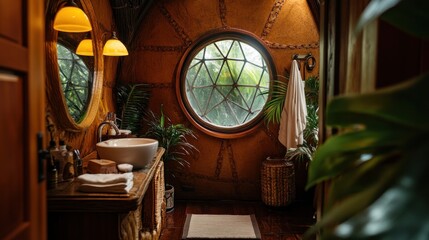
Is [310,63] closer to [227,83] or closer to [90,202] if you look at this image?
[227,83]

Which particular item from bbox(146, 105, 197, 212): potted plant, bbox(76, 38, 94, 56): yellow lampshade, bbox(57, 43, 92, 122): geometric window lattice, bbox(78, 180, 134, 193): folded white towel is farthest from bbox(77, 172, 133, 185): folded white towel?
bbox(146, 105, 197, 212): potted plant

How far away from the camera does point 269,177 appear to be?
3.87 metres

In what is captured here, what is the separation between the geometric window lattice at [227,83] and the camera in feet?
14.0

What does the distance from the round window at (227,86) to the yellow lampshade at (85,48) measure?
1.50 meters

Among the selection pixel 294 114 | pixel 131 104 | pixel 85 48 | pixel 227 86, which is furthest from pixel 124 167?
pixel 227 86

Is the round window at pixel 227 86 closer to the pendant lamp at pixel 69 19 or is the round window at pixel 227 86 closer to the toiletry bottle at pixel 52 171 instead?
the pendant lamp at pixel 69 19

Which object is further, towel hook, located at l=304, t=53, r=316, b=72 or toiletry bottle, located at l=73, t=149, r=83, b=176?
towel hook, located at l=304, t=53, r=316, b=72

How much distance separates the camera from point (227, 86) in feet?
14.1

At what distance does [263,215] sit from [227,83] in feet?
5.28

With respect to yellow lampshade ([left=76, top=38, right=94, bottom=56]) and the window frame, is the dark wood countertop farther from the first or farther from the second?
the window frame

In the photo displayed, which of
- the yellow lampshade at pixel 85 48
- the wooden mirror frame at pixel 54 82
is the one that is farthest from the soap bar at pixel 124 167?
the yellow lampshade at pixel 85 48

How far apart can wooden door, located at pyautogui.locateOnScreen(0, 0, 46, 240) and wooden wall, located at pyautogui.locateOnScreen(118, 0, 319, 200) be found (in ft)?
9.55

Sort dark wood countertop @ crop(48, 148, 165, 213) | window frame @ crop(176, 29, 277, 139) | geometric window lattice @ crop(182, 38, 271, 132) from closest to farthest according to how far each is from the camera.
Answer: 1. dark wood countertop @ crop(48, 148, 165, 213)
2. window frame @ crop(176, 29, 277, 139)
3. geometric window lattice @ crop(182, 38, 271, 132)

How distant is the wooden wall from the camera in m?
4.11
